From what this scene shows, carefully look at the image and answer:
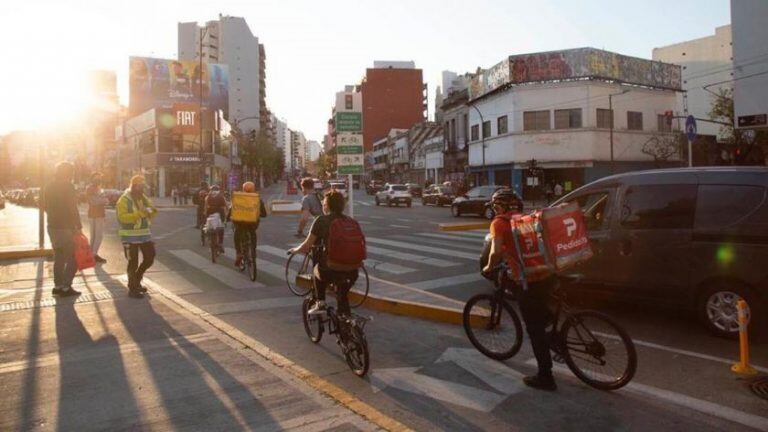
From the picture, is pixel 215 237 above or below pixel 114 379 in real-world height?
above

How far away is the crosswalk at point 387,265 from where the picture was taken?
9703 mm

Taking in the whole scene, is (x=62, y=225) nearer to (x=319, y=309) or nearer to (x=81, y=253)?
(x=81, y=253)

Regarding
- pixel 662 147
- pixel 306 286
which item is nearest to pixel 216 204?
pixel 306 286

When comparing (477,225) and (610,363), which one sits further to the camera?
(477,225)

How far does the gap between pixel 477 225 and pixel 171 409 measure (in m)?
17.4

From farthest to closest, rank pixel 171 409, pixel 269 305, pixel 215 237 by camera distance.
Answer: pixel 215 237 → pixel 269 305 → pixel 171 409

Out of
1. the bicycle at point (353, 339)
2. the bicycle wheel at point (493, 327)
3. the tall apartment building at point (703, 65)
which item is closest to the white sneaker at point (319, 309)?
the bicycle at point (353, 339)

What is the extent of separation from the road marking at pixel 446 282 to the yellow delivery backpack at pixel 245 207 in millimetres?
3084

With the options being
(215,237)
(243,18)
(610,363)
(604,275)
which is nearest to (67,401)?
(610,363)

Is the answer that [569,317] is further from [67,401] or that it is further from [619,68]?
[619,68]

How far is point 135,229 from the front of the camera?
8.79 m

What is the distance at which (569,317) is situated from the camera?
489 cm

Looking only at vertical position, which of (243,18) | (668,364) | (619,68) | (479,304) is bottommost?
(668,364)

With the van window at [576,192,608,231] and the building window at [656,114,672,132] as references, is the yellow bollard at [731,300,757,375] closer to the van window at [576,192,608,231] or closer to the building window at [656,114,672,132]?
the van window at [576,192,608,231]
